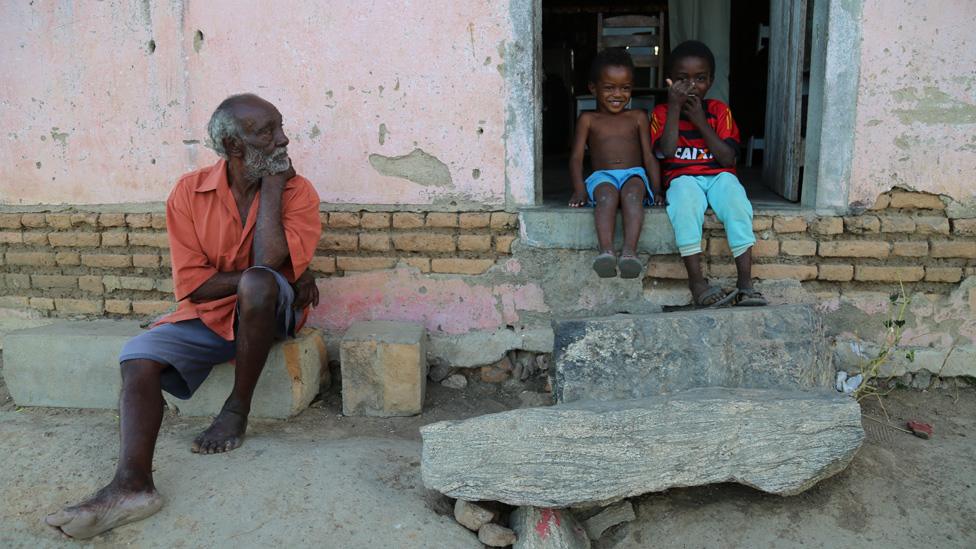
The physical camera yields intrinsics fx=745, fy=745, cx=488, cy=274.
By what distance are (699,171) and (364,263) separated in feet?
5.63

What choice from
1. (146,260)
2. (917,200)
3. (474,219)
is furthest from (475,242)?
(917,200)

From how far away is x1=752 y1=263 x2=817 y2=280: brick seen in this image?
3484 mm

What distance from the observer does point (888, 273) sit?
345 centimetres

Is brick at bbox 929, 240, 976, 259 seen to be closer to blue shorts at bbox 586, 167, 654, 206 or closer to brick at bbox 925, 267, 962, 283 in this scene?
brick at bbox 925, 267, 962, 283

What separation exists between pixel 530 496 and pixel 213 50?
2.66 meters

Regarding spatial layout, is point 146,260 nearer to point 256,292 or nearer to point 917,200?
point 256,292

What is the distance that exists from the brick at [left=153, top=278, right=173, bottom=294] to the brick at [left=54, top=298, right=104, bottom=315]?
359 mm

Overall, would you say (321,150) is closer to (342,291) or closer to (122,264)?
(342,291)

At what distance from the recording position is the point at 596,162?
149 inches

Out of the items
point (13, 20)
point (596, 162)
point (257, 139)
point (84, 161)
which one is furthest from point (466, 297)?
point (13, 20)

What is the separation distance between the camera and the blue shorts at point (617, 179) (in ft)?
11.8

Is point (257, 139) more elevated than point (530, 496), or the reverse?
point (257, 139)

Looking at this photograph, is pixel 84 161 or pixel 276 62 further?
pixel 84 161

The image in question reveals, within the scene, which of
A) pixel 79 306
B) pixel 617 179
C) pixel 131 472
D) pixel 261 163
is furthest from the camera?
pixel 79 306
